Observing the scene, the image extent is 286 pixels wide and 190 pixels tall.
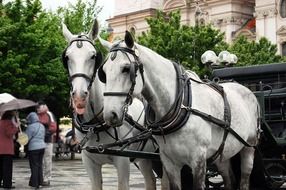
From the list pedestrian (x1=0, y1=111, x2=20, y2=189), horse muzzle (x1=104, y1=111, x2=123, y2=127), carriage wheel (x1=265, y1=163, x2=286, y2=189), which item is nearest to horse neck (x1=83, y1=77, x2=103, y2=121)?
horse muzzle (x1=104, y1=111, x2=123, y2=127)

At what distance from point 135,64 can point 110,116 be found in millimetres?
538

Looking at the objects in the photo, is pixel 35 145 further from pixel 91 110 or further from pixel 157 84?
pixel 157 84

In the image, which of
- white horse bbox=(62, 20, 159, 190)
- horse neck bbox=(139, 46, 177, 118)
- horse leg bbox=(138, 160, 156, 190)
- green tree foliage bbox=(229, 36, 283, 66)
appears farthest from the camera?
green tree foliage bbox=(229, 36, 283, 66)

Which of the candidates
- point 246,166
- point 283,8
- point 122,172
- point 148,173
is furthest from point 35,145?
point 283,8

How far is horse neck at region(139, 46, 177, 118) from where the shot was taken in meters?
5.03

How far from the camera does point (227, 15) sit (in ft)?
174

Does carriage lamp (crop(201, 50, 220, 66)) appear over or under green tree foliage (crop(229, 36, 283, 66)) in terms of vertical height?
under

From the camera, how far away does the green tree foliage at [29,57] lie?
22328 millimetres

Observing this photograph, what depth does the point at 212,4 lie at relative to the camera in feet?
180

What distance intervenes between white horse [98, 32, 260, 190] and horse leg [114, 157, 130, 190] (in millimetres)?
774

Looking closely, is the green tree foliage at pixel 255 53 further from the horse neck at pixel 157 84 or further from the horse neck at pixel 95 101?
the horse neck at pixel 157 84

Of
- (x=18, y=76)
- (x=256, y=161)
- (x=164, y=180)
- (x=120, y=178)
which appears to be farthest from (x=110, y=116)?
(x=18, y=76)

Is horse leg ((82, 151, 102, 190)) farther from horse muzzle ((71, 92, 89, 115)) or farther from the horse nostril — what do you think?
the horse nostril

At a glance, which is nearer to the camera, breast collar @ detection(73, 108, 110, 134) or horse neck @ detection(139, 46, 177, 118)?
horse neck @ detection(139, 46, 177, 118)
